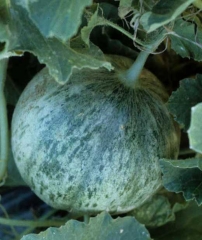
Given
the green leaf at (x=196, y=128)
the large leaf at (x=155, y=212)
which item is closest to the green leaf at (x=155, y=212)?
the large leaf at (x=155, y=212)

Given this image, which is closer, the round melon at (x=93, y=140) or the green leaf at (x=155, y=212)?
the round melon at (x=93, y=140)

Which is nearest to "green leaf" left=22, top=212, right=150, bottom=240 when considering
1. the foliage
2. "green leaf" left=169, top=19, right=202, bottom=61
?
the foliage

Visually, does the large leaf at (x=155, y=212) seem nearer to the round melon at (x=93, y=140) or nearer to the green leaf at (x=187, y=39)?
the round melon at (x=93, y=140)

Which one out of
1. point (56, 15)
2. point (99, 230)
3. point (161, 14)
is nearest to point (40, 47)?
point (56, 15)

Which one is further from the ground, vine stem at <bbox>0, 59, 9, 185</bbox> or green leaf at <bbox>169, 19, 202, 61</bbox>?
green leaf at <bbox>169, 19, 202, 61</bbox>

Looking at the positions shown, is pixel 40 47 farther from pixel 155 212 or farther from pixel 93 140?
pixel 155 212

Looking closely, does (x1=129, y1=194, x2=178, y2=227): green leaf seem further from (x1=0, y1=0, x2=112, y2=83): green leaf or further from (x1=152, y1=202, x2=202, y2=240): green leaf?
(x1=0, y1=0, x2=112, y2=83): green leaf

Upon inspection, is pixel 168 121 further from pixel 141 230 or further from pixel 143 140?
pixel 141 230

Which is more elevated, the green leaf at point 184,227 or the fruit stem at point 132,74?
the fruit stem at point 132,74
